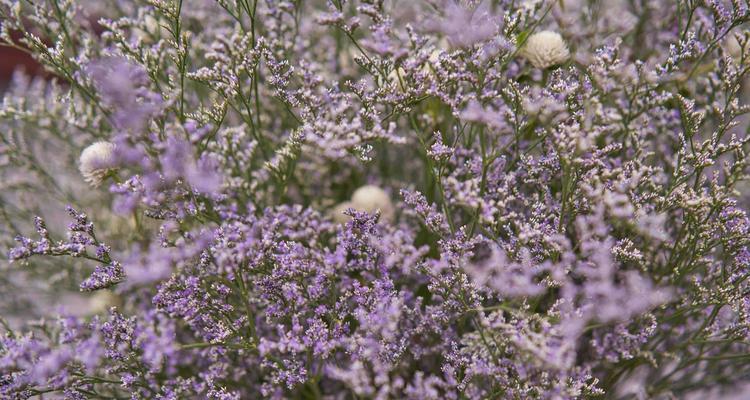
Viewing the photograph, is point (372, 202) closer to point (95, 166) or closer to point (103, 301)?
point (95, 166)

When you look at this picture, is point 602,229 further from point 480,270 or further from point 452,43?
point 452,43

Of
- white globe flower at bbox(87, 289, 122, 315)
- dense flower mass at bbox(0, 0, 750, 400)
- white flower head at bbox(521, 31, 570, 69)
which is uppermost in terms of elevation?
white flower head at bbox(521, 31, 570, 69)

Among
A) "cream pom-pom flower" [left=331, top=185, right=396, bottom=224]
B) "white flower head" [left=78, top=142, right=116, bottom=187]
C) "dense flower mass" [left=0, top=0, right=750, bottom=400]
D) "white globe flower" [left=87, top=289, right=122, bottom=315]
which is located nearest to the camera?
"dense flower mass" [left=0, top=0, right=750, bottom=400]

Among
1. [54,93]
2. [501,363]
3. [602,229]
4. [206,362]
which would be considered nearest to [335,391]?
[206,362]

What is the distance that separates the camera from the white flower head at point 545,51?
879 millimetres

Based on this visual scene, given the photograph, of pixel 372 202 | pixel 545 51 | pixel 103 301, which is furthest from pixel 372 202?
pixel 103 301

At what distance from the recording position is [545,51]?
0.88m

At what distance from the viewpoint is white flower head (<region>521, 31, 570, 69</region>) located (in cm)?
88

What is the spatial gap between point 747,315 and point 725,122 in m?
0.27

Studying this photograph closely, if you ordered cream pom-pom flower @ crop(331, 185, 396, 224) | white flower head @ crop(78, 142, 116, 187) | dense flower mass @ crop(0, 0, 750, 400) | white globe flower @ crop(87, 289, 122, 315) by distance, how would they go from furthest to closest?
white globe flower @ crop(87, 289, 122, 315)
cream pom-pom flower @ crop(331, 185, 396, 224)
white flower head @ crop(78, 142, 116, 187)
dense flower mass @ crop(0, 0, 750, 400)

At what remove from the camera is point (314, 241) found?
29.4 inches

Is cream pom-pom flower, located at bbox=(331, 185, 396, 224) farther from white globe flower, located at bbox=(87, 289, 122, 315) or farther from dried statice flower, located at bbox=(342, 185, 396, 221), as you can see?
white globe flower, located at bbox=(87, 289, 122, 315)

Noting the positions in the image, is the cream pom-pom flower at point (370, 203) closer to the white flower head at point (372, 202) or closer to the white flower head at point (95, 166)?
the white flower head at point (372, 202)

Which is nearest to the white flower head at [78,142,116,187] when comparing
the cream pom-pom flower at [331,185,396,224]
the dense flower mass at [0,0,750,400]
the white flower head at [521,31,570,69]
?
the dense flower mass at [0,0,750,400]
